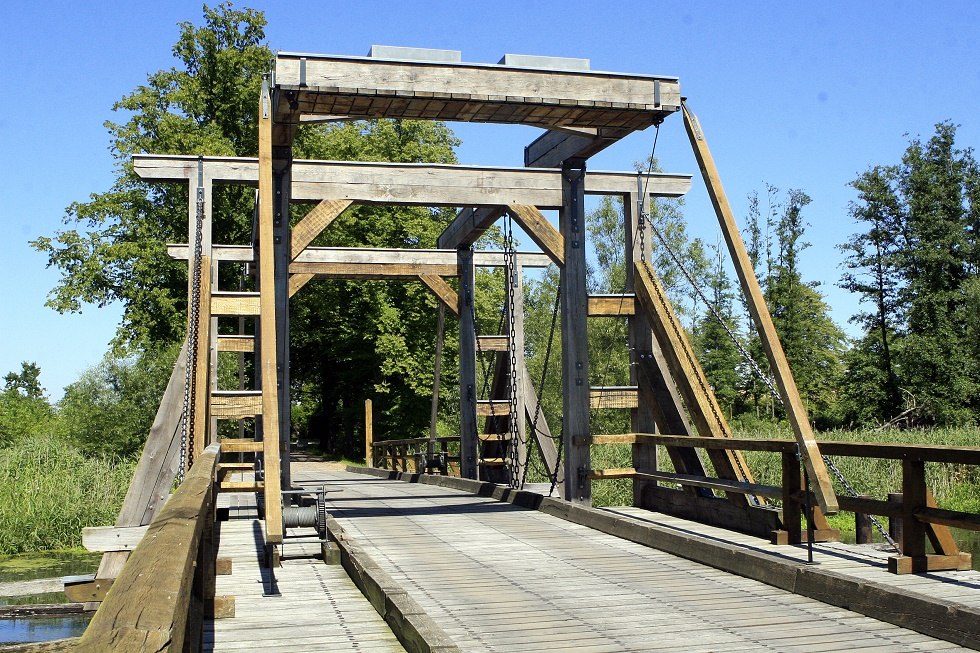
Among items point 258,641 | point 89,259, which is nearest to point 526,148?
point 258,641

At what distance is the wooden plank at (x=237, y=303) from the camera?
8141mm

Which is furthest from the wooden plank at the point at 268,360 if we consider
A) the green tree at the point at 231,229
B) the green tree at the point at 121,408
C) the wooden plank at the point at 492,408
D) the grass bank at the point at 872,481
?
the green tree at the point at 231,229

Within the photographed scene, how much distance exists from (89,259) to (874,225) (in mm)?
26727

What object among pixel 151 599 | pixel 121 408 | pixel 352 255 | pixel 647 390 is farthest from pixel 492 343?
pixel 151 599

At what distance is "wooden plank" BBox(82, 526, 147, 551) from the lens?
6.73m

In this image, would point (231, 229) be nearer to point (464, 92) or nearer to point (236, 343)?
point (236, 343)

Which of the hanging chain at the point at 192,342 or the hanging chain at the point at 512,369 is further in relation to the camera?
the hanging chain at the point at 512,369

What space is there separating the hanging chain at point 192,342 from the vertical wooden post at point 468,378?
15.1 feet

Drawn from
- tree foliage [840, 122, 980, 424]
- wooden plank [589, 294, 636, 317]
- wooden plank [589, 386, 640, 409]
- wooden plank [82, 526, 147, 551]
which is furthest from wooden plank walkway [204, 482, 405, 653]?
tree foliage [840, 122, 980, 424]

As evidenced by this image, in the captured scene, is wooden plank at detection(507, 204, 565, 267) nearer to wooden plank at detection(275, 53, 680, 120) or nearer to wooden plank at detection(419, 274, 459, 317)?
wooden plank at detection(275, 53, 680, 120)

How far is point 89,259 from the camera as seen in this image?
28422 millimetres

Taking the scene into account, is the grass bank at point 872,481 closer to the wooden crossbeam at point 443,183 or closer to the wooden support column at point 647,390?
the wooden support column at point 647,390

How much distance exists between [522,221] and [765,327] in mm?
4260

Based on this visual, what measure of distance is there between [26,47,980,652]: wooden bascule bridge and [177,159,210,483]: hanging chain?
3 cm
